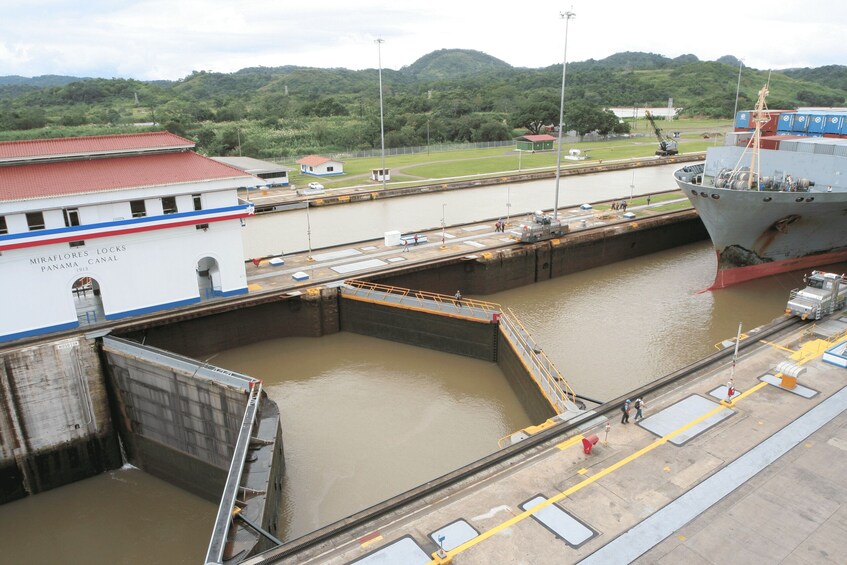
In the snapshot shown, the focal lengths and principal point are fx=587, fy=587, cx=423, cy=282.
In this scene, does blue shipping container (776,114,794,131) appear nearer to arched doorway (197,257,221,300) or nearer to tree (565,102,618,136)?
arched doorway (197,257,221,300)

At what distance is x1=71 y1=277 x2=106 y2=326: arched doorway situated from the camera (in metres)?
26.2

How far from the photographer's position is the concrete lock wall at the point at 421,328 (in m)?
28.6

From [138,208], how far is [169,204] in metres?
1.31

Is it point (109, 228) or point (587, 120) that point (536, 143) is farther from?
point (109, 228)

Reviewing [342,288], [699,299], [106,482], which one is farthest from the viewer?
[699,299]

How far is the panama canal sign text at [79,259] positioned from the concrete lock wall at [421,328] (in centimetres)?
1096

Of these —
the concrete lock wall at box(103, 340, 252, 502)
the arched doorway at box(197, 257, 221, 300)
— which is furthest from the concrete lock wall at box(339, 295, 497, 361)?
the concrete lock wall at box(103, 340, 252, 502)

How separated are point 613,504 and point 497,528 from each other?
3.20 meters

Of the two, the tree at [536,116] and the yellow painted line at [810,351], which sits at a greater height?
the tree at [536,116]

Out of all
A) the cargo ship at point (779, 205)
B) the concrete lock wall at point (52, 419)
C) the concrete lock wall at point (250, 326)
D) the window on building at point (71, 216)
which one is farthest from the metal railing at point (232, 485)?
the cargo ship at point (779, 205)

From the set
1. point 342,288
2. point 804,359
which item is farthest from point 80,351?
point 804,359

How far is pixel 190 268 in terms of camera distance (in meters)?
27.8

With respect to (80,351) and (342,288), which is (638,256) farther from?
(80,351)

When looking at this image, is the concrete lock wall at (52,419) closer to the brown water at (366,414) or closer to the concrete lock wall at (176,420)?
the concrete lock wall at (176,420)
